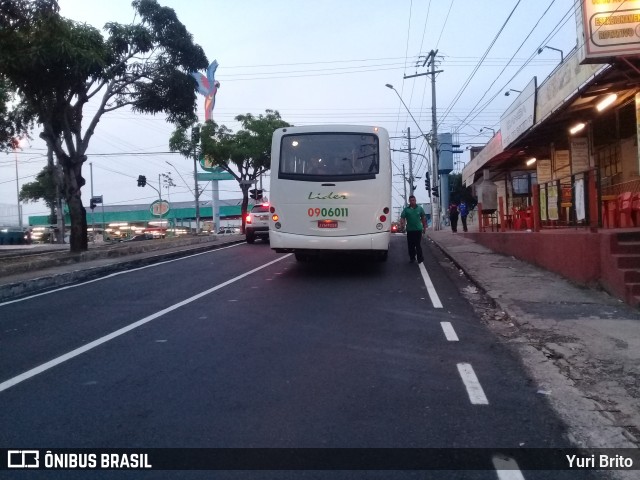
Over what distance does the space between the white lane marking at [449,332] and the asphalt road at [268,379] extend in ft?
0.13

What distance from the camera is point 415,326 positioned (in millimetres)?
9102

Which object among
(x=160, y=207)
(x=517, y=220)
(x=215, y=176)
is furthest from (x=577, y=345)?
(x=215, y=176)

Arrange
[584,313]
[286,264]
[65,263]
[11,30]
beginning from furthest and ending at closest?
[65,263] → [286,264] → [11,30] → [584,313]

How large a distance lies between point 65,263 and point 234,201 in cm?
9172

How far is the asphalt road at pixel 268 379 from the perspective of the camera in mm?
4969

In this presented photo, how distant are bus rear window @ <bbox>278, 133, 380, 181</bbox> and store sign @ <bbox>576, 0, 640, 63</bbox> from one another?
4.77 m

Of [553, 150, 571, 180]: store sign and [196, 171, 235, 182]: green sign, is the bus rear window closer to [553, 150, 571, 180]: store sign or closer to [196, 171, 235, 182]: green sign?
[553, 150, 571, 180]: store sign

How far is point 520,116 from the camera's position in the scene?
64.5ft

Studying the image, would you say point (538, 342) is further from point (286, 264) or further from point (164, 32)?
point (164, 32)

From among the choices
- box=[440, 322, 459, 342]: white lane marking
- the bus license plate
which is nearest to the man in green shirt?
the bus license plate

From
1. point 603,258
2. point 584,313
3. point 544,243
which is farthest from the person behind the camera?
point 544,243

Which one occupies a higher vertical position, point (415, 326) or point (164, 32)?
point (164, 32)

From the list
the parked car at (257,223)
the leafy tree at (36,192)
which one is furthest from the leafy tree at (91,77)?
the leafy tree at (36,192)

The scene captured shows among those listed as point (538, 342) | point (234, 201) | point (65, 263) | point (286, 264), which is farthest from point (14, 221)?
point (538, 342)
